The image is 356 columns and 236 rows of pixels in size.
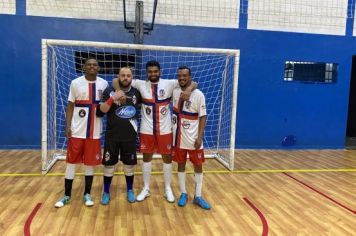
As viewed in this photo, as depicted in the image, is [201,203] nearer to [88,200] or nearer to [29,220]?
Result: [88,200]

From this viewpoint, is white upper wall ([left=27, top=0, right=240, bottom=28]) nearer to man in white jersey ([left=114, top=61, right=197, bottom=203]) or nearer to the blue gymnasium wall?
the blue gymnasium wall

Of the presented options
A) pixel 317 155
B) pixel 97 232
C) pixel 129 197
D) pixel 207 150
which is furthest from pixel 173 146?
pixel 317 155

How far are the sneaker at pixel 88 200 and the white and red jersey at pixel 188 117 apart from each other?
1134 millimetres

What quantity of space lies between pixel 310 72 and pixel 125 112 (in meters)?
Answer: 5.23

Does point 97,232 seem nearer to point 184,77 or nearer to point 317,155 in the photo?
point 184,77

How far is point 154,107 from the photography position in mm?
4074

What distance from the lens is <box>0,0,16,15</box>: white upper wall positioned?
21.4ft

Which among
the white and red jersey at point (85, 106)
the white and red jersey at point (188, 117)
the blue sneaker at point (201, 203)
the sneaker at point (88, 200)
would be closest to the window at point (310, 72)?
the white and red jersey at point (188, 117)

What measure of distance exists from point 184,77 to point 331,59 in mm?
4991

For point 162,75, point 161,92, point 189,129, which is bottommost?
point 189,129

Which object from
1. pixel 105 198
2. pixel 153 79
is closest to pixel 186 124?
pixel 153 79

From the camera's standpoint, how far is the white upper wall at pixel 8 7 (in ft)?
21.4

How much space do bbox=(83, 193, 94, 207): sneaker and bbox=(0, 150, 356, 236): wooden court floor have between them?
6 cm

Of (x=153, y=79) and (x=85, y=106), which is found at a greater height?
(x=153, y=79)
